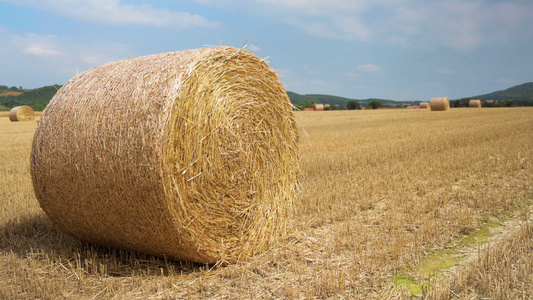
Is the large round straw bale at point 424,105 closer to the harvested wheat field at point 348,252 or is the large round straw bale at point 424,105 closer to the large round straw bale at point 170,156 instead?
the harvested wheat field at point 348,252

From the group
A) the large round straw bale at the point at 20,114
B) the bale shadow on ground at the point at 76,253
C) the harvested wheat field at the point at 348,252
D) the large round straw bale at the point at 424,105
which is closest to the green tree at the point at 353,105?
the large round straw bale at the point at 424,105

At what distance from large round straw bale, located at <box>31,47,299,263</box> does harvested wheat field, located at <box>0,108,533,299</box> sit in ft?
1.01

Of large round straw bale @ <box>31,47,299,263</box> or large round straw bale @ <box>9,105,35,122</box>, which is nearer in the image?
large round straw bale @ <box>31,47,299,263</box>

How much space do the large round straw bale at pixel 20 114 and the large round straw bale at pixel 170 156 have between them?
23.3m

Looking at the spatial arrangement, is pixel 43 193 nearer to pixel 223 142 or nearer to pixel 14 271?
pixel 14 271

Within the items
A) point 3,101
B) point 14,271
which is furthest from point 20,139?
point 3,101

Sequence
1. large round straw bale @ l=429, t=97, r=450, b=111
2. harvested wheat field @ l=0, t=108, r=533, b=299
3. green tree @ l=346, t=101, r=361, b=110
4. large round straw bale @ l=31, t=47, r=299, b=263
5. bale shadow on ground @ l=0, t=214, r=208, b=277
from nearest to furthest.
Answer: harvested wheat field @ l=0, t=108, r=533, b=299, large round straw bale @ l=31, t=47, r=299, b=263, bale shadow on ground @ l=0, t=214, r=208, b=277, large round straw bale @ l=429, t=97, r=450, b=111, green tree @ l=346, t=101, r=361, b=110

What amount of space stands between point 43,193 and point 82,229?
1.82 feet

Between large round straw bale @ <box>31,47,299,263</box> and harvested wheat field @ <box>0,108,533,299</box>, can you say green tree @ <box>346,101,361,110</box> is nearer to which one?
harvested wheat field @ <box>0,108,533,299</box>

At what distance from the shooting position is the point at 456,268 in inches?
158

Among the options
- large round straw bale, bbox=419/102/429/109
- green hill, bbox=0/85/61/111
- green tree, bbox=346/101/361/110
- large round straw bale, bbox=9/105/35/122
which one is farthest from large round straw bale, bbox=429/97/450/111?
green hill, bbox=0/85/61/111

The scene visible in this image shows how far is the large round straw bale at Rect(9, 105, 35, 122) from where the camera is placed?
2512 cm

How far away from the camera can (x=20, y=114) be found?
83.0 ft

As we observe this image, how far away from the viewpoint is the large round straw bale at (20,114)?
25.1 m
